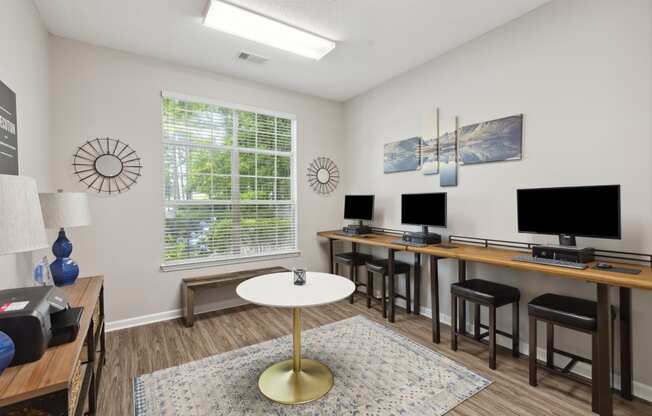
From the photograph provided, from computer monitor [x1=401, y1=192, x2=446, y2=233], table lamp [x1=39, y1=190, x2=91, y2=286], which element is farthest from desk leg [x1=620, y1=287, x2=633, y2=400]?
table lamp [x1=39, y1=190, x2=91, y2=286]

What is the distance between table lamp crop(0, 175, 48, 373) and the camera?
3.03ft

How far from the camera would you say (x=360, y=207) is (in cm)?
414

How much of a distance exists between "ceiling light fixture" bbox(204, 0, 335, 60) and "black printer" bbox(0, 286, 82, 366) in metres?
2.26

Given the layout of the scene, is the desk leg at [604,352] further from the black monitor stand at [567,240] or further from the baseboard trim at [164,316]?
the baseboard trim at [164,316]

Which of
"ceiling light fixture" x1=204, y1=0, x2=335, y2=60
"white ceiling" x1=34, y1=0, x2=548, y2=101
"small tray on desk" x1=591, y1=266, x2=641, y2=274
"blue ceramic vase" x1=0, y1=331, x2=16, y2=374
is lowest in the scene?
"blue ceramic vase" x1=0, y1=331, x2=16, y2=374

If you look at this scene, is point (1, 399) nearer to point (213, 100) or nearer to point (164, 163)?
point (164, 163)

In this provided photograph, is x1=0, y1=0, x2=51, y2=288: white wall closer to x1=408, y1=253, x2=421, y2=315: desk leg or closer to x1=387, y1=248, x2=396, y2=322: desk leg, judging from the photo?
x1=387, y1=248, x2=396, y2=322: desk leg

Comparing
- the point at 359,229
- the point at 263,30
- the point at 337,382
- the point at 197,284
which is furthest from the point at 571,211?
the point at 197,284

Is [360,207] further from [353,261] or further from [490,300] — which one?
[490,300]

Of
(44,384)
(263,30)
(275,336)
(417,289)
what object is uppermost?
(263,30)

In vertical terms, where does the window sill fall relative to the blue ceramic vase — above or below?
below

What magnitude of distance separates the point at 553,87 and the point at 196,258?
156 inches

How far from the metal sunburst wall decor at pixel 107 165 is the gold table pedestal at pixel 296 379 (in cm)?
240

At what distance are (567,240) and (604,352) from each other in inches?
30.7
